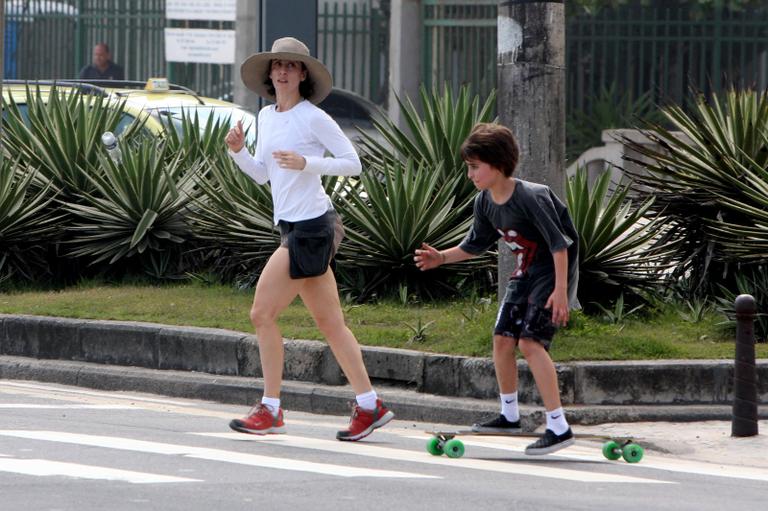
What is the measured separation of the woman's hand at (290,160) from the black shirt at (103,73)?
50.5 ft

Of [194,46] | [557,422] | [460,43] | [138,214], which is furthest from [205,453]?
[194,46]

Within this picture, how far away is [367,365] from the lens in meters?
9.41

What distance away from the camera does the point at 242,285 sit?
38.4 feet

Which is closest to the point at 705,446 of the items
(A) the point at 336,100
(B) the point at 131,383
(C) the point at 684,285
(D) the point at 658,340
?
(D) the point at 658,340

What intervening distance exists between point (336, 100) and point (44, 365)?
11908 mm

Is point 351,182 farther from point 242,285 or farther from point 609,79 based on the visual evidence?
point 609,79

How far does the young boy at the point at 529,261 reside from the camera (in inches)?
290

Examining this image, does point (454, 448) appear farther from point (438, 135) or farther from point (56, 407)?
point (438, 135)

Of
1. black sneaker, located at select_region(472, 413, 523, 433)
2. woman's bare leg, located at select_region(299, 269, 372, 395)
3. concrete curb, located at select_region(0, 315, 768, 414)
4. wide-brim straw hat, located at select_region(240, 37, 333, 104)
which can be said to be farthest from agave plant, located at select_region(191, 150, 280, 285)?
black sneaker, located at select_region(472, 413, 523, 433)

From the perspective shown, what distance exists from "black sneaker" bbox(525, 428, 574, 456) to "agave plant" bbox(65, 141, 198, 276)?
201 inches

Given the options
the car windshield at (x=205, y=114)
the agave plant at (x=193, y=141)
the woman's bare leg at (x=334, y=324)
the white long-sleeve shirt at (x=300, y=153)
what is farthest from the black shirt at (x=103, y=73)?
the woman's bare leg at (x=334, y=324)

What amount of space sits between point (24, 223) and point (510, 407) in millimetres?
5606

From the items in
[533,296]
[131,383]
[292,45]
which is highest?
[292,45]

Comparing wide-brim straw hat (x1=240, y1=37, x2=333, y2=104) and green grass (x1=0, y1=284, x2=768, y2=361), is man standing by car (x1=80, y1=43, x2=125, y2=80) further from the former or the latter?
wide-brim straw hat (x1=240, y1=37, x2=333, y2=104)
